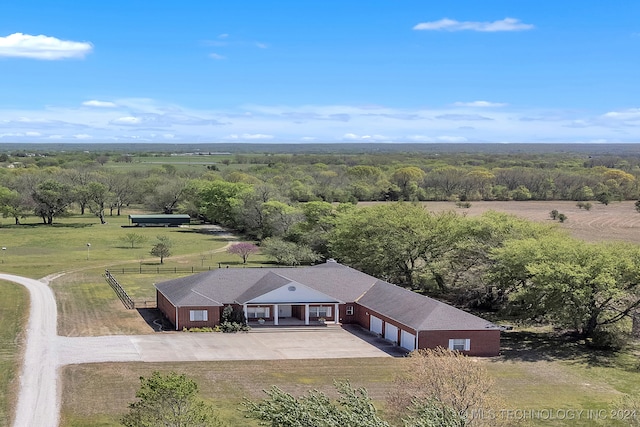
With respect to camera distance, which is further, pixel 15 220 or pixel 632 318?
pixel 15 220

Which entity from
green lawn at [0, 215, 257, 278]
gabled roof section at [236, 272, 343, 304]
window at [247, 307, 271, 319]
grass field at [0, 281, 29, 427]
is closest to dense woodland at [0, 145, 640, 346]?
green lawn at [0, 215, 257, 278]

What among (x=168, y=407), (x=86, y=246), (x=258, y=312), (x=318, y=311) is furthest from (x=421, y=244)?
(x=86, y=246)

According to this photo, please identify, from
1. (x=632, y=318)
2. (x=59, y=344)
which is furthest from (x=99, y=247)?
(x=632, y=318)

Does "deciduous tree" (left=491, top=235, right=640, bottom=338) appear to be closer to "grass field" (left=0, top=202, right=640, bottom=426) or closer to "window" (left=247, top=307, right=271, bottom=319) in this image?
"grass field" (left=0, top=202, right=640, bottom=426)

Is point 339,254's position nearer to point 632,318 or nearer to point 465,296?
point 465,296

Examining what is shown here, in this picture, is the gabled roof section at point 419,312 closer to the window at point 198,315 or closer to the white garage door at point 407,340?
the white garage door at point 407,340

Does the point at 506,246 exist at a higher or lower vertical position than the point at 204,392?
higher
